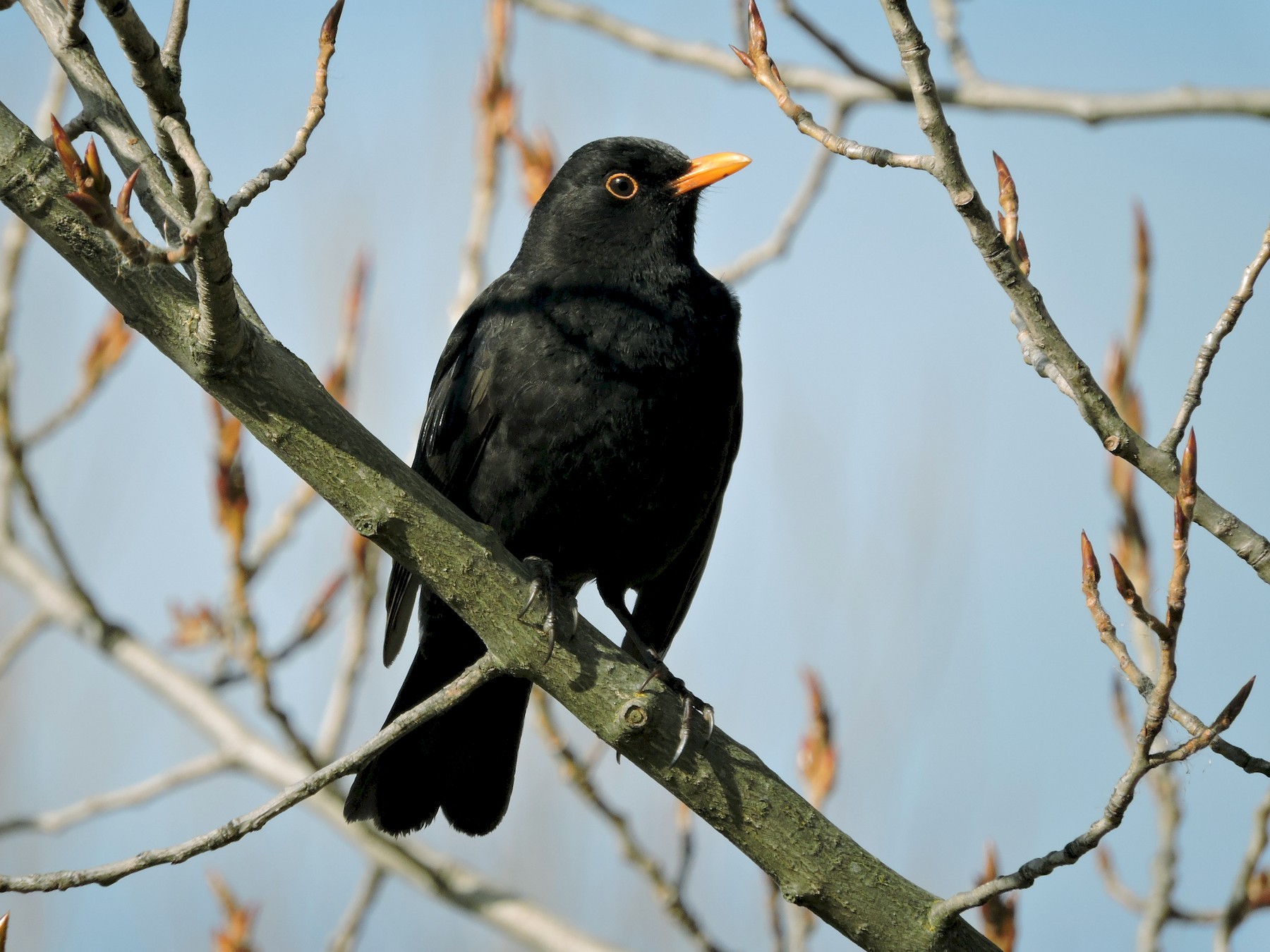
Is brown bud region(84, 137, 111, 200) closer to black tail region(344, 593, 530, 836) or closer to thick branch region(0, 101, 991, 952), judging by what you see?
thick branch region(0, 101, 991, 952)

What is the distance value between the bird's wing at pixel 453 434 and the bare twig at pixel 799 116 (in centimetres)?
143

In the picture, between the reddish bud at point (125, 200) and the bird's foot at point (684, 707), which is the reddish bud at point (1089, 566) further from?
the reddish bud at point (125, 200)

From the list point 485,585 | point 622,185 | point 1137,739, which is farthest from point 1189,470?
point 622,185

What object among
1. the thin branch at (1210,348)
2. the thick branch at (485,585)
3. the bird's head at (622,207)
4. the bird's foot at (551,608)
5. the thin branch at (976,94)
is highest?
the thin branch at (976,94)

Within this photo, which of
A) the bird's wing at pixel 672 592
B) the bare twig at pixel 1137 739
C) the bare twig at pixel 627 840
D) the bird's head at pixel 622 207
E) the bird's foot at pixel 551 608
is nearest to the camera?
the bare twig at pixel 1137 739

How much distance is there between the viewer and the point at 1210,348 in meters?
2.36

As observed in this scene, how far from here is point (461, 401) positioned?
395cm

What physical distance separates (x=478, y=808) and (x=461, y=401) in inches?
50.7

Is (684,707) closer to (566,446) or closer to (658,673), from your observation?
(658,673)

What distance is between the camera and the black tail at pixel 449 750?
392 centimetres

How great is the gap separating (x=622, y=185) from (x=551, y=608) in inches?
82.2

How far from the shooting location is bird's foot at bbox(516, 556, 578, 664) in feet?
9.58

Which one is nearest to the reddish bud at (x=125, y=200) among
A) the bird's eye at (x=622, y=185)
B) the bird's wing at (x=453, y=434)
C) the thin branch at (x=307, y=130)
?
the thin branch at (x=307, y=130)

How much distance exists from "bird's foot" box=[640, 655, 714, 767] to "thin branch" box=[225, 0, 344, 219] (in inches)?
54.2
